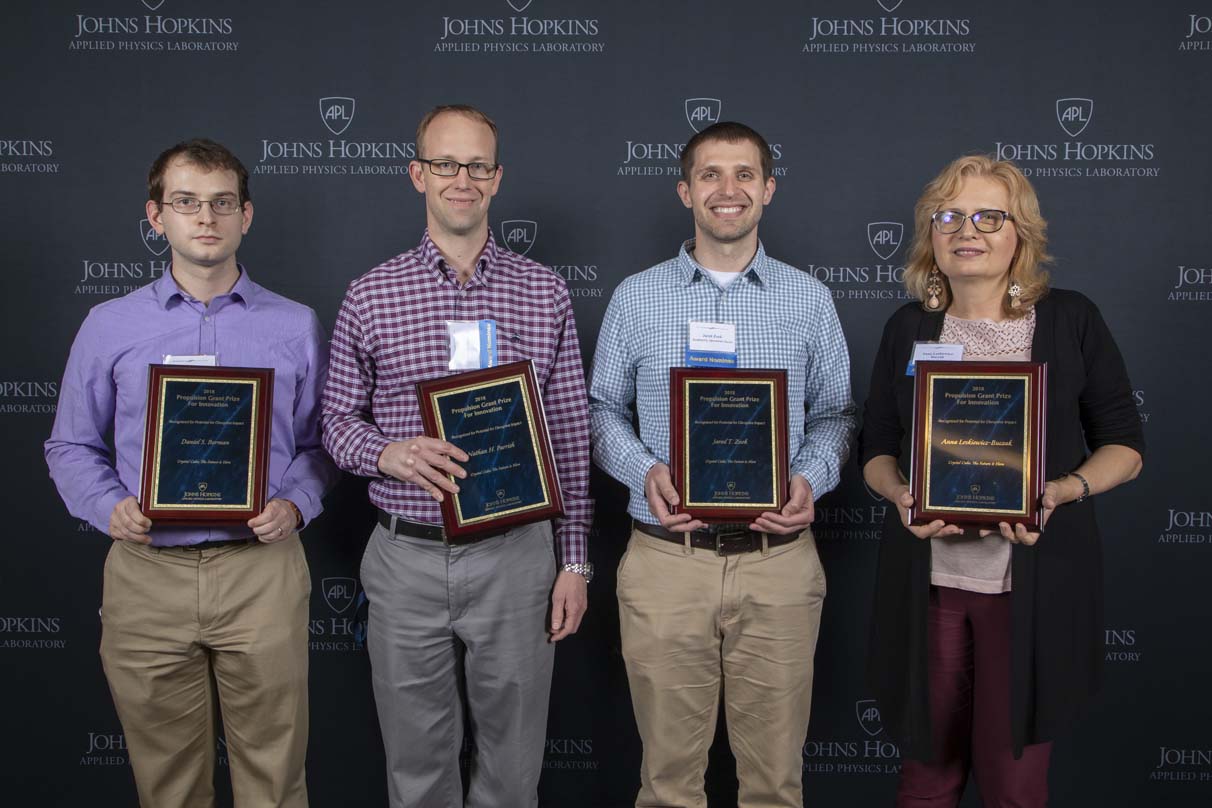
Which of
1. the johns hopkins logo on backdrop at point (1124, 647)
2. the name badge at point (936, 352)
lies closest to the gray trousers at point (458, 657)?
the name badge at point (936, 352)

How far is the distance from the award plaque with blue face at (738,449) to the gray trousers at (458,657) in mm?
460

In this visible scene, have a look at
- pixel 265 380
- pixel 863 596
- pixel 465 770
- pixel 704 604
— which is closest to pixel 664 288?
pixel 704 604

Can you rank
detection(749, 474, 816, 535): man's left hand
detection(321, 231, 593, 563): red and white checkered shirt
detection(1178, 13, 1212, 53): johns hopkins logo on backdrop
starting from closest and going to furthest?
detection(749, 474, 816, 535): man's left hand, detection(321, 231, 593, 563): red and white checkered shirt, detection(1178, 13, 1212, 53): johns hopkins logo on backdrop

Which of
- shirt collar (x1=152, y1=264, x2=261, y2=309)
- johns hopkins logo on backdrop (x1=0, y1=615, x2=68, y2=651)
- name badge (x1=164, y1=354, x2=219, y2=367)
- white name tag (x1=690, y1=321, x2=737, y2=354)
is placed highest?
shirt collar (x1=152, y1=264, x2=261, y2=309)

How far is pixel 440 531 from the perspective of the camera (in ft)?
7.38

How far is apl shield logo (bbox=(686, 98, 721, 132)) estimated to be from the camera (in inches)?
118

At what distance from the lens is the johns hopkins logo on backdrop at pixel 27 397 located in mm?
3086

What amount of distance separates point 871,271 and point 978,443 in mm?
1178

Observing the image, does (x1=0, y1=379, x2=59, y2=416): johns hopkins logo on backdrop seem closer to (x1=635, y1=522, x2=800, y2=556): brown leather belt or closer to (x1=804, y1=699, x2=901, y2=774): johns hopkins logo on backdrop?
(x1=635, y1=522, x2=800, y2=556): brown leather belt

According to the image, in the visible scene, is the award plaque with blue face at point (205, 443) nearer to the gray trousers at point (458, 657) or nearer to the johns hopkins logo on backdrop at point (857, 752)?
the gray trousers at point (458, 657)

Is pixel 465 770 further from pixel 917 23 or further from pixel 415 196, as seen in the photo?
pixel 917 23

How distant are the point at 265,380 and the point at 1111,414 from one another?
1.93 metres

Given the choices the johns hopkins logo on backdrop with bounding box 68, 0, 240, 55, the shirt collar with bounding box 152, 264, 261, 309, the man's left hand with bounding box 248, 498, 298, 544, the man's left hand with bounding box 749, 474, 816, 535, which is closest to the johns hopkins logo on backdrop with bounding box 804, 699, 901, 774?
the man's left hand with bounding box 749, 474, 816, 535

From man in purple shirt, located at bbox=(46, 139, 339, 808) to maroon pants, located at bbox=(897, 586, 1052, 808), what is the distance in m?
1.54
